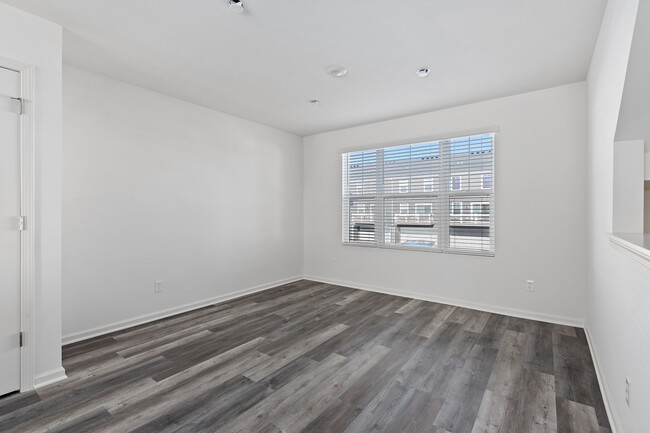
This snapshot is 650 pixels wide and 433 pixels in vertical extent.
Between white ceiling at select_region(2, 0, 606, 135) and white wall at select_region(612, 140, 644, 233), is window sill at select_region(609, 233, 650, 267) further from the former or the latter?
white ceiling at select_region(2, 0, 606, 135)

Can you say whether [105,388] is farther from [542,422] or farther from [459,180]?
[459,180]

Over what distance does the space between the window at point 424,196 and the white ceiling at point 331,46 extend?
2.53 ft

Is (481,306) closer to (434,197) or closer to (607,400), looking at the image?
(434,197)

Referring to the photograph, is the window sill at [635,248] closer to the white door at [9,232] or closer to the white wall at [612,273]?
the white wall at [612,273]

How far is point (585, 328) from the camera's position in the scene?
3252 mm

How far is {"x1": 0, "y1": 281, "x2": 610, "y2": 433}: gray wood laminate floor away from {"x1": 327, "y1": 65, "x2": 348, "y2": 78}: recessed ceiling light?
2557 mm

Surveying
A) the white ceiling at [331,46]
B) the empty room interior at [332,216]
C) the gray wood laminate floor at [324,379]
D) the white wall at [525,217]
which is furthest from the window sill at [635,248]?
the white wall at [525,217]

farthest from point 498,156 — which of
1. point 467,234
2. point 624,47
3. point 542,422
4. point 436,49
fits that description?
point 542,422

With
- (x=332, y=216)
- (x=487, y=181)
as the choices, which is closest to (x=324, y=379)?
(x=487, y=181)

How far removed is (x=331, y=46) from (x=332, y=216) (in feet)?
10.2

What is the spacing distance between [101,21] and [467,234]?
4.21 m

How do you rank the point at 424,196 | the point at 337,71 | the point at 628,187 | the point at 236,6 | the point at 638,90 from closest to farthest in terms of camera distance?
1. the point at 638,90
2. the point at 628,187
3. the point at 236,6
4. the point at 337,71
5. the point at 424,196

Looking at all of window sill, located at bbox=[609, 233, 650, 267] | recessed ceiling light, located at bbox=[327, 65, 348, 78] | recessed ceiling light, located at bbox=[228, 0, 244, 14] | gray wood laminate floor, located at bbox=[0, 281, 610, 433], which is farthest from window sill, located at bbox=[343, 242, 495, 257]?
recessed ceiling light, located at bbox=[228, 0, 244, 14]

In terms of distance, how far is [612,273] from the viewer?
1.98 meters
